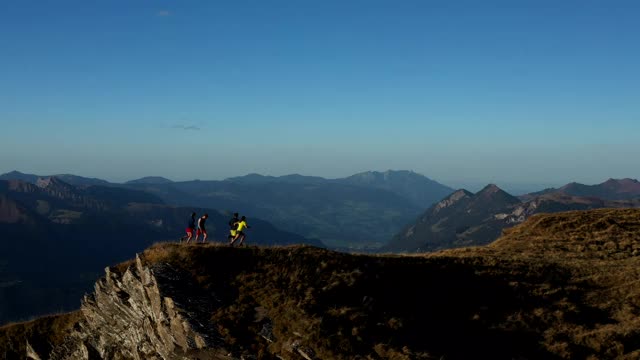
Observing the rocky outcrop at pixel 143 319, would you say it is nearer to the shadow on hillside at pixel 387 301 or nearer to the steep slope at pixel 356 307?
the steep slope at pixel 356 307

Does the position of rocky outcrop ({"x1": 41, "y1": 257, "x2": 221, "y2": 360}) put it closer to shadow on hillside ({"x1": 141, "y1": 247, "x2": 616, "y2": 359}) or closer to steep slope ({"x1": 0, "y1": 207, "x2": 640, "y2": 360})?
steep slope ({"x1": 0, "y1": 207, "x2": 640, "y2": 360})

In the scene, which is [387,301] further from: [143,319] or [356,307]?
[143,319]

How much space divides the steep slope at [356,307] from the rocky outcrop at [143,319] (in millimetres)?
101

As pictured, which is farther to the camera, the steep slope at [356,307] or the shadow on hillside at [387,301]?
the shadow on hillside at [387,301]

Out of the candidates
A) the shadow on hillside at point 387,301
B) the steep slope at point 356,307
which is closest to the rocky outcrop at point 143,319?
the steep slope at point 356,307

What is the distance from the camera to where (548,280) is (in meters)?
38.5

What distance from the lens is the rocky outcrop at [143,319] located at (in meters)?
33.3

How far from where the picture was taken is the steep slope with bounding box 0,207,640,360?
30.3 meters

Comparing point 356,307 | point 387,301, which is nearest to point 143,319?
point 356,307

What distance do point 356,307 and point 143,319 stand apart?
1662 cm

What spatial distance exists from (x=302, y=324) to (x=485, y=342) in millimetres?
11218

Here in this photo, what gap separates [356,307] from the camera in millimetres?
33250

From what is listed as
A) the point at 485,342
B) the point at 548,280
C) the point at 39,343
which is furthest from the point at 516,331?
the point at 39,343

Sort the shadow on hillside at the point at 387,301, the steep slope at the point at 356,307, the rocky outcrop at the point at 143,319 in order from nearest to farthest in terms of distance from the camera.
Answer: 1. the steep slope at the point at 356,307
2. the shadow on hillside at the point at 387,301
3. the rocky outcrop at the point at 143,319
